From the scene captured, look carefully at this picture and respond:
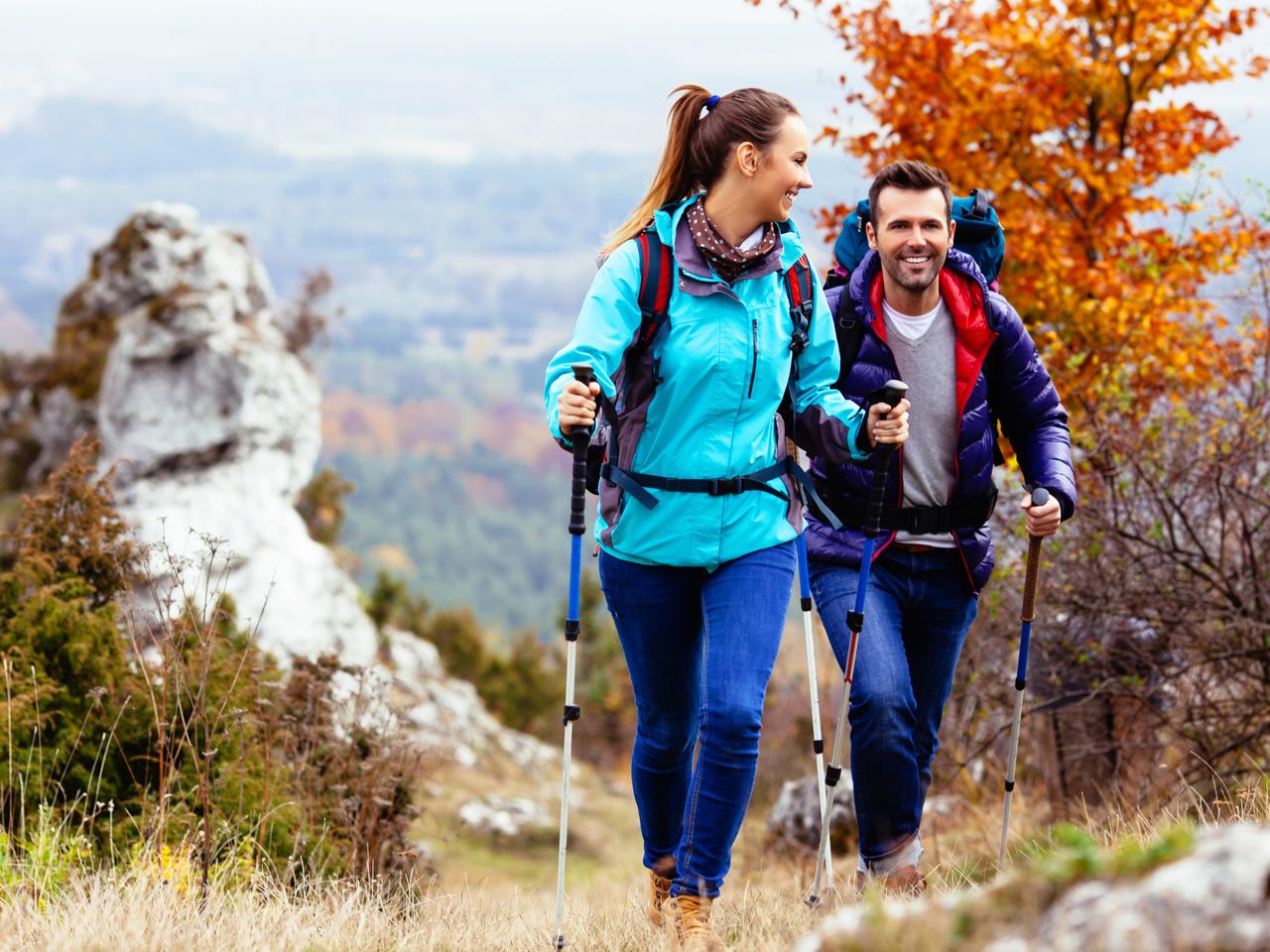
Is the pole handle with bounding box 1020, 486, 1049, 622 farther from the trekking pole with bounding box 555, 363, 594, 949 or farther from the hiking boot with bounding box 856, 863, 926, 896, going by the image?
the trekking pole with bounding box 555, 363, 594, 949

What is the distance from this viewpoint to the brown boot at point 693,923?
3.57 m

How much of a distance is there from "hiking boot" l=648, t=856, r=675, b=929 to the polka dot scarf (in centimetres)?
196

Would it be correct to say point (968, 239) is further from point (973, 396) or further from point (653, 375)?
point (653, 375)

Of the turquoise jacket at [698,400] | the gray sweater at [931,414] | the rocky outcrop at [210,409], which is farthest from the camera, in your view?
the rocky outcrop at [210,409]

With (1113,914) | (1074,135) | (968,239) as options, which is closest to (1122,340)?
(1074,135)

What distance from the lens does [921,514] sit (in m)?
4.38

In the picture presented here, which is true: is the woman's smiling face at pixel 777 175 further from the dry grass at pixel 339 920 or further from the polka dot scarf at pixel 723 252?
the dry grass at pixel 339 920

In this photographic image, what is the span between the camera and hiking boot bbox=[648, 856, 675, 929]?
13.9ft

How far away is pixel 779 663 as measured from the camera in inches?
633

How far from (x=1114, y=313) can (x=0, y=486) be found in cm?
2337

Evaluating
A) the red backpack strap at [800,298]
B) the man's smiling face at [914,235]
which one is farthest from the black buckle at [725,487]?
the man's smiling face at [914,235]

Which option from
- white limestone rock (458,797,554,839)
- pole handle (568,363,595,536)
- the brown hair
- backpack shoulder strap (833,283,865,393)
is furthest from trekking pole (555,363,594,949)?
white limestone rock (458,797,554,839)

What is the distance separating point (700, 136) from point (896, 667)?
183 centimetres

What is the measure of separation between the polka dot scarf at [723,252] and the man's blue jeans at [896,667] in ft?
3.63
